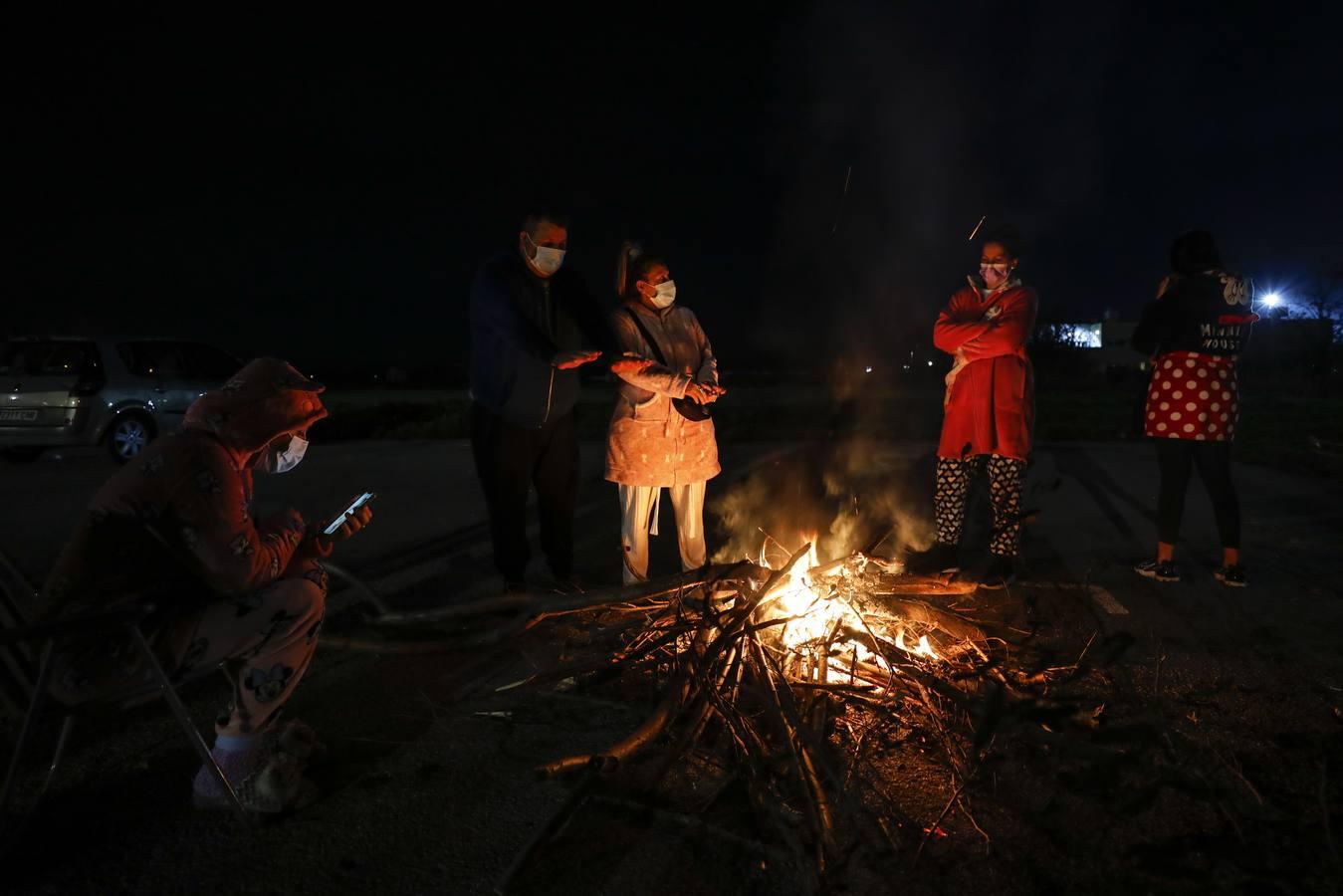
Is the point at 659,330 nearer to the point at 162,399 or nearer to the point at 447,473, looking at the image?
the point at 447,473

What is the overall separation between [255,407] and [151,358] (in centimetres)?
1094

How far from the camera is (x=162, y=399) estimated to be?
11.1 metres

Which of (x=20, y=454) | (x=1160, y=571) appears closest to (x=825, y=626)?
(x=1160, y=571)

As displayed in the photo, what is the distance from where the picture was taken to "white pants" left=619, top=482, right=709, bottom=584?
4.27 metres

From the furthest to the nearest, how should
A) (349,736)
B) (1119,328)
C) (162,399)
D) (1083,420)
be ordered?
1. (1119,328)
2. (1083,420)
3. (162,399)
4. (349,736)

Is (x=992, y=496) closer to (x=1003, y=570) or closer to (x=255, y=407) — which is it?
(x=1003, y=570)

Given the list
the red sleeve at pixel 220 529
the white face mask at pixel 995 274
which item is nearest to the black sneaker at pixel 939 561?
the white face mask at pixel 995 274

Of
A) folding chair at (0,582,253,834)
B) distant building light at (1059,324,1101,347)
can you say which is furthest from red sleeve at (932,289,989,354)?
distant building light at (1059,324,1101,347)

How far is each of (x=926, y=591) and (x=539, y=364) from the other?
2.29 metres

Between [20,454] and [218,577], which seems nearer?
[218,577]

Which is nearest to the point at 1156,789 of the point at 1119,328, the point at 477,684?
the point at 477,684

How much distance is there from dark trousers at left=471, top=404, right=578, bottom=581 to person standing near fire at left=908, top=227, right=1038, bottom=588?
2317 mm

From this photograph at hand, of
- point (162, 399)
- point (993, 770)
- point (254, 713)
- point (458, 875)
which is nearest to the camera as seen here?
point (458, 875)

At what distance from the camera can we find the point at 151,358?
37.0ft
